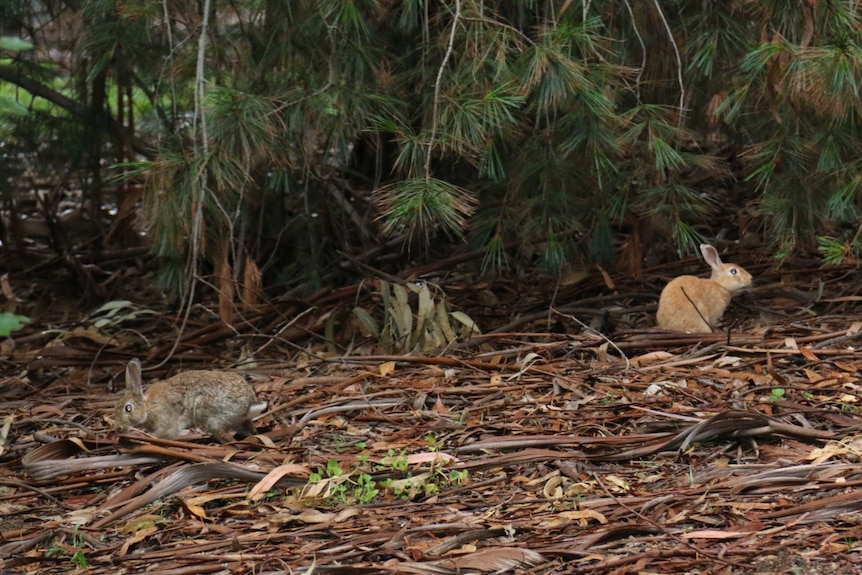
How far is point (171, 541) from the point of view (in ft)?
13.3

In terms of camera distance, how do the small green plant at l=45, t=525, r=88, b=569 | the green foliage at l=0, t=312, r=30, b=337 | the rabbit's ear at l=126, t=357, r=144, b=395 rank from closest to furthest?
the green foliage at l=0, t=312, r=30, b=337 → the small green plant at l=45, t=525, r=88, b=569 → the rabbit's ear at l=126, t=357, r=144, b=395

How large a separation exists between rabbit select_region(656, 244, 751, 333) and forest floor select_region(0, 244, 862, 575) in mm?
168

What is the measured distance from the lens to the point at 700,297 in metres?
6.53

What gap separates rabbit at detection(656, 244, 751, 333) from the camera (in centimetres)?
638

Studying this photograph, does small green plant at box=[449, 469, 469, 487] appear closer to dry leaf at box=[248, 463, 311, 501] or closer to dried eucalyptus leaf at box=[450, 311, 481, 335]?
dry leaf at box=[248, 463, 311, 501]

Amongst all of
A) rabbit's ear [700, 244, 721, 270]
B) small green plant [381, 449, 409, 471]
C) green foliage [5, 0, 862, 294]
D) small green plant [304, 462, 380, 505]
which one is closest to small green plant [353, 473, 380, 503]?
small green plant [304, 462, 380, 505]

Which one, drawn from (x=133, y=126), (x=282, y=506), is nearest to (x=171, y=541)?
(x=282, y=506)

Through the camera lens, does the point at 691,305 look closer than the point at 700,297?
Yes

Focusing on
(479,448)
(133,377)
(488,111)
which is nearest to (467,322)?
(488,111)

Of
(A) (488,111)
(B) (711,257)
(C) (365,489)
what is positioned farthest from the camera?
(B) (711,257)

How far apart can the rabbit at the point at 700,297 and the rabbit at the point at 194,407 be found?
2505 mm

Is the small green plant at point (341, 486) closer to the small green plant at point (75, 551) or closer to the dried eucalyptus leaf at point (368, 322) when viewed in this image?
the small green plant at point (75, 551)

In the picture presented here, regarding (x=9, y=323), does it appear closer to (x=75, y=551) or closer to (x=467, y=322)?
(x=75, y=551)

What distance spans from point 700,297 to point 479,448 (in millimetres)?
2415
